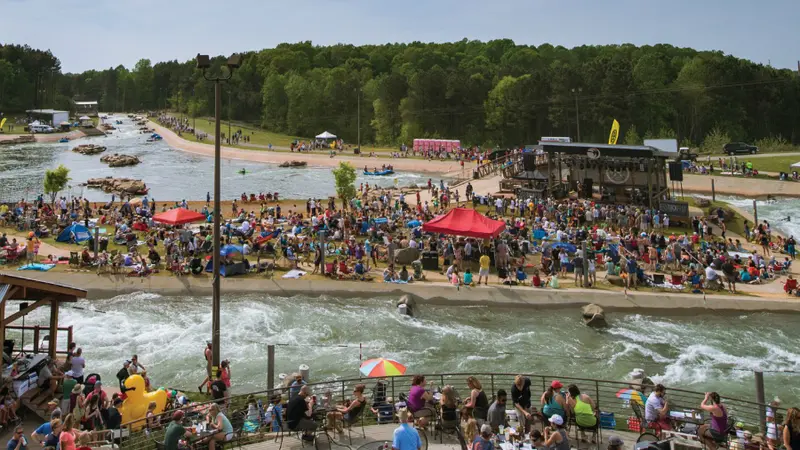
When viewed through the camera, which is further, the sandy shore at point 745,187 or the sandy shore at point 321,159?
the sandy shore at point 321,159

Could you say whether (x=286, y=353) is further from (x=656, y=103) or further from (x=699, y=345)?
(x=656, y=103)

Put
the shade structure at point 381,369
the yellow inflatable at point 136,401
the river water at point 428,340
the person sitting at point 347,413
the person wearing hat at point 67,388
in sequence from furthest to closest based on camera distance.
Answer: the river water at point 428,340, the shade structure at point 381,369, the person wearing hat at point 67,388, the yellow inflatable at point 136,401, the person sitting at point 347,413

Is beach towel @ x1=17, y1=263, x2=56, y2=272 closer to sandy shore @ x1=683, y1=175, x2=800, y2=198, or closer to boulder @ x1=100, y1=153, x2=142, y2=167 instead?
sandy shore @ x1=683, y1=175, x2=800, y2=198

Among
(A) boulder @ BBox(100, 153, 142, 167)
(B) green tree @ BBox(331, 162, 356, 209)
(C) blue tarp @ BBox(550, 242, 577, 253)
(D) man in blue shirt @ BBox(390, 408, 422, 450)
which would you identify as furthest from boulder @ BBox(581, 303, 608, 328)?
(A) boulder @ BBox(100, 153, 142, 167)

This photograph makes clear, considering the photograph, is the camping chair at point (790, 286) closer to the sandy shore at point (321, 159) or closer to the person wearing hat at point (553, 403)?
the person wearing hat at point (553, 403)

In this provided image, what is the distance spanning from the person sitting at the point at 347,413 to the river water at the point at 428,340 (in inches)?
251

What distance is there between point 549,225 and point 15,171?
Answer: 72.2 m

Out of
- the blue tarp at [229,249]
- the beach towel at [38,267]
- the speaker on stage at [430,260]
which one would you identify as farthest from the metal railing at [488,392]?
the beach towel at [38,267]

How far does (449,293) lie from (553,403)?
14209 mm

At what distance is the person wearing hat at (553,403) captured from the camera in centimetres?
1209

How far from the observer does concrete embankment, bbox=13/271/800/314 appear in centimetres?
2506

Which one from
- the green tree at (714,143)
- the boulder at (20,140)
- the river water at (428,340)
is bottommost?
the river water at (428,340)

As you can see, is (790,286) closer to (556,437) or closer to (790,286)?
(790,286)

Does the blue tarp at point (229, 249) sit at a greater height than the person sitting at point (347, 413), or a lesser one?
greater
